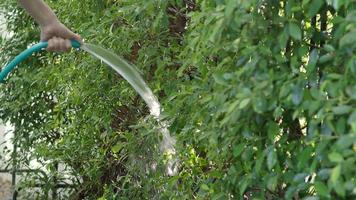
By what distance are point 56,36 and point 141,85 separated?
500 millimetres

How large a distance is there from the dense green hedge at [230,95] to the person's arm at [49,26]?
0.27 metres

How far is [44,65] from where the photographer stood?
5.23 meters

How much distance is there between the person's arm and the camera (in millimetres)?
3135

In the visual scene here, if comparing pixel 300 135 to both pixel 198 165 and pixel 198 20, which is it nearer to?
pixel 198 20

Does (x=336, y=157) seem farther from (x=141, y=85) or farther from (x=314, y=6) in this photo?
(x=141, y=85)

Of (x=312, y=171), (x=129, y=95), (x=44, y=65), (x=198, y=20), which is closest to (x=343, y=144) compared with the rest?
(x=312, y=171)

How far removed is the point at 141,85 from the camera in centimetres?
353

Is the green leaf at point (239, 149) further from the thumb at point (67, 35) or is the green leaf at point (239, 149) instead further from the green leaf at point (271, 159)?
the thumb at point (67, 35)

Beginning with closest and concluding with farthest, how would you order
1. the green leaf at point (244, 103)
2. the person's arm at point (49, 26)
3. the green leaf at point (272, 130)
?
the green leaf at point (244, 103) < the green leaf at point (272, 130) < the person's arm at point (49, 26)

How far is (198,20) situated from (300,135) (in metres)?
0.44

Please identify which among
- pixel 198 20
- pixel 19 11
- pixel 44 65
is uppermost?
pixel 19 11

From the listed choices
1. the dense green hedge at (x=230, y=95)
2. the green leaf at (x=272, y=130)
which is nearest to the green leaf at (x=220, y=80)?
the dense green hedge at (x=230, y=95)

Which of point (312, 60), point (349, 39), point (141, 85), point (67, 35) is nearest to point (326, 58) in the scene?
point (312, 60)

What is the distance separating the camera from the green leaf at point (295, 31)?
6.68 feet
